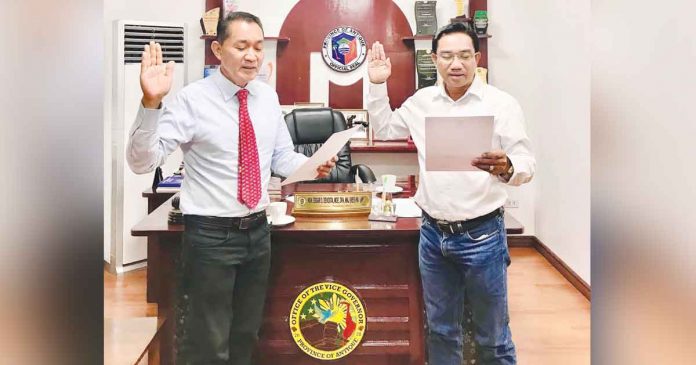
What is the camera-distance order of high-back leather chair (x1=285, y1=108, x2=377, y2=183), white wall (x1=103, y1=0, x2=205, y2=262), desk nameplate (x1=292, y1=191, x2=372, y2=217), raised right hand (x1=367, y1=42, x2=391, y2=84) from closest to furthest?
raised right hand (x1=367, y1=42, x2=391, y2=84)
desk nameplate (x1=292, y1=191, x2=372, y2=217)
high-back leather chair (x1=285, y1=108, x2=377, y2=183)
white wall (x1=103, y1=0, x2=205, y2=262)

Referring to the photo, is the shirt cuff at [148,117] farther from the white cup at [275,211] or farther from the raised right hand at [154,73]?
the white cup at [275,211]

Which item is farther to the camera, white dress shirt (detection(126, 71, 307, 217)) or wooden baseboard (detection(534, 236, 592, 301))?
wooden baseboard (detection(534, 236, 592, 301))

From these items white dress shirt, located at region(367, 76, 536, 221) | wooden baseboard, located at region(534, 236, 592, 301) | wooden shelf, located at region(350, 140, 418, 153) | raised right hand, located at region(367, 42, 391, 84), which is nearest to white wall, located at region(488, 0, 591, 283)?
wooden baseboard, located at region(534, 236, 592, 301)

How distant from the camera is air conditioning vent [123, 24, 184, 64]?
3971 millimetres

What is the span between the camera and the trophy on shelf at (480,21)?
14.4 feet

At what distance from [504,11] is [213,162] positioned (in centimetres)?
358

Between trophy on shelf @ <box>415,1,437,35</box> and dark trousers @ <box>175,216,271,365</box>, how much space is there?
124 inches

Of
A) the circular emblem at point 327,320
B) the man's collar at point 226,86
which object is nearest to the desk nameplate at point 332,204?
the circular emblem at point 327,320

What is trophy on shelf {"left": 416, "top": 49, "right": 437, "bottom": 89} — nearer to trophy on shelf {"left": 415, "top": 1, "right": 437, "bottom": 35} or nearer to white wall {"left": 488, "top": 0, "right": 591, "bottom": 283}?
trophy on shelf {"left": 415, "top": 1, "right": 437, "bottom": 35}

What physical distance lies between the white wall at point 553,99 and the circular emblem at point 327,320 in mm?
1518

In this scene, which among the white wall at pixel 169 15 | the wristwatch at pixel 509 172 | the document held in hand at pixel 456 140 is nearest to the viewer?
the document held in hand at pixel 456 140

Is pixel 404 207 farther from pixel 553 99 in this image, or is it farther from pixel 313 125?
pixel 553 99

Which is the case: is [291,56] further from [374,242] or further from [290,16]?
[374,242]

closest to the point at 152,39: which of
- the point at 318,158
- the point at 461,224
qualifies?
the point at 318,158
